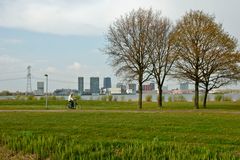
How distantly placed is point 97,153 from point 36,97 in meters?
55.6

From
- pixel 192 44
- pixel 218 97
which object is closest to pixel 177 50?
pixel 192 44

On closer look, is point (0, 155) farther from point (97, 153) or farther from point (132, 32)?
point (132, 32)

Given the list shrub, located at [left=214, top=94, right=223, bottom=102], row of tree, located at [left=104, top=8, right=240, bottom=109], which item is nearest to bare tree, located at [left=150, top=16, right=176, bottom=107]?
row of tree, located at [left=104, top=8, right=240, bottom=109]

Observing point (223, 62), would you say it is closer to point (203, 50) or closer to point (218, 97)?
point (203, 50)

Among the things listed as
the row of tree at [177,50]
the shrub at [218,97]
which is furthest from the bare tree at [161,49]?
the shrub at [218,97]

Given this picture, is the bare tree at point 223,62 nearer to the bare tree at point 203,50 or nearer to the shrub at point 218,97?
the bare tree at point 203,50

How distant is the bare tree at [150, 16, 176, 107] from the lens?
45.5 meters

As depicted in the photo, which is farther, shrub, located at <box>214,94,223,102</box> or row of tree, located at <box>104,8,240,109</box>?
shrub, located at <box>214,94,223,102</box>

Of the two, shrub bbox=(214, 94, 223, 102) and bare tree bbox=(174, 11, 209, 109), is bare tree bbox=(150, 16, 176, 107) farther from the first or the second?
shrub bbox=(214, 94, 223, 102)

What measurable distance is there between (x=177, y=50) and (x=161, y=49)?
3499mm

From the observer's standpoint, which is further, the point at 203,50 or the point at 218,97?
the point at 218,97

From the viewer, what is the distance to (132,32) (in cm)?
4512

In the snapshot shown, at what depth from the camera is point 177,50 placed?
1700 inches

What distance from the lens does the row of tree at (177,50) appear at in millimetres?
41406
